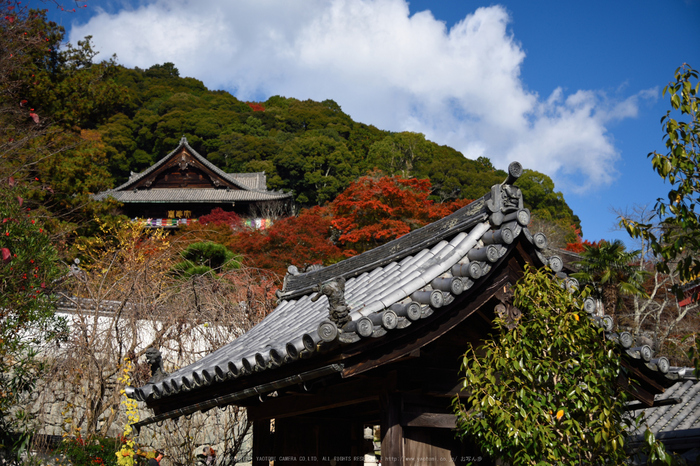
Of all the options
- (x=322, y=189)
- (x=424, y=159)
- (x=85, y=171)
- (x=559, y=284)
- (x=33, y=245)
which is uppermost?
(x=424, y=159)

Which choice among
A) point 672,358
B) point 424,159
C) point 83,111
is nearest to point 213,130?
point 424,159

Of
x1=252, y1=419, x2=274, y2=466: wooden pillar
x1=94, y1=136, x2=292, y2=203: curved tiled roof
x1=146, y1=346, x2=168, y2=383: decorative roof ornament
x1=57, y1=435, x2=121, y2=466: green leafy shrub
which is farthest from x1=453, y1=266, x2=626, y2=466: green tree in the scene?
x1=94, y1=136, x2=292, y2=203: curved tiled roof

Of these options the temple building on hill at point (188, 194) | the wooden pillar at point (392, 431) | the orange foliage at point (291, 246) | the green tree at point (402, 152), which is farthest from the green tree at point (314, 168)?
the wooden pillar at point (392, 431)

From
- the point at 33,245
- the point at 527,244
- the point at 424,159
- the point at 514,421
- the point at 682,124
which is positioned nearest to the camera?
the point at 514,421

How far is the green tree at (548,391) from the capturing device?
3299 mm

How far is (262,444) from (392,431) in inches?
94.8

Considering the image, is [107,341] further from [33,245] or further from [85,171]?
[85,171]

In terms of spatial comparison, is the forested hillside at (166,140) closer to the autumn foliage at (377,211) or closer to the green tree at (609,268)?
the autumn foliage at (377,211)

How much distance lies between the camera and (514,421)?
3355mm

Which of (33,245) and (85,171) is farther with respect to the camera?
(85,171)

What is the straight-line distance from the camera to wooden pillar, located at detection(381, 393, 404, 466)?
4016 mm

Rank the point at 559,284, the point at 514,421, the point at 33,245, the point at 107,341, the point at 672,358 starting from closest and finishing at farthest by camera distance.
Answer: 1. the point at 514,421
2. the point at 559,284
3. the point at 33,245
4. the point at 107,341
5. the point at 672,358

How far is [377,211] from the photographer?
69.6ft

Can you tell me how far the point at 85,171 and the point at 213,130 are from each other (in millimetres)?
35348
